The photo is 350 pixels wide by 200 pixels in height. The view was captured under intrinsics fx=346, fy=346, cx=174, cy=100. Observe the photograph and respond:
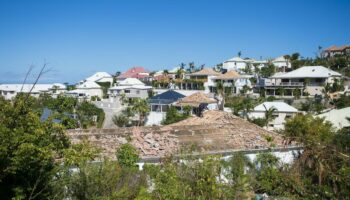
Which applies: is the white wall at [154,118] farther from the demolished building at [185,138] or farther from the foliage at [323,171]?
the foliage at [323,171]

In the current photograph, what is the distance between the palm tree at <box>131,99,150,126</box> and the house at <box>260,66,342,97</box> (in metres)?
19.8

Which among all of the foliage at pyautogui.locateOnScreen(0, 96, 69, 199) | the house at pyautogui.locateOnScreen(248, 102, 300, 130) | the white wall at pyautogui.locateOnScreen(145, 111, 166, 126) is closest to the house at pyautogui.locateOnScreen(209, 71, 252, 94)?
the house at pyautogui.locateOnScreen(248, 102, 300, 130)

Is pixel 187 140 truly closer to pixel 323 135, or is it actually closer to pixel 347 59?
pixel 323 135

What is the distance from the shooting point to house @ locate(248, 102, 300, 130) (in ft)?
107

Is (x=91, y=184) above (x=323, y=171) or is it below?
above

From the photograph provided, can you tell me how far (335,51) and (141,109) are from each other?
6260cm

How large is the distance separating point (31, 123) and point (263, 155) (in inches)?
Result: 401

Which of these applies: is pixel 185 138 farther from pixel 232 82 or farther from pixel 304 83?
pixel 232 82

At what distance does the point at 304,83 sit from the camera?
45.5m

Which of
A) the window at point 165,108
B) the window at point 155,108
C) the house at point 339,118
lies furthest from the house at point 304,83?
the house at point 339,118

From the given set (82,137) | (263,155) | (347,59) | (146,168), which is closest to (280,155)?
(263,155)

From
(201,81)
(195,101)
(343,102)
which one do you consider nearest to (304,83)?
(343,102)

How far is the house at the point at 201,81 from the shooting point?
54.2 metres

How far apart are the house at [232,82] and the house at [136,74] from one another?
2552cm
